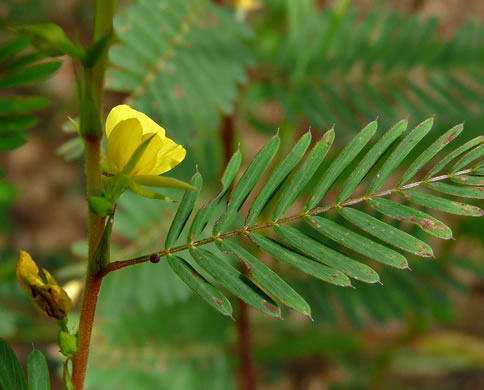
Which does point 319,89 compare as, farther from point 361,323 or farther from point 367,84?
point 361,323

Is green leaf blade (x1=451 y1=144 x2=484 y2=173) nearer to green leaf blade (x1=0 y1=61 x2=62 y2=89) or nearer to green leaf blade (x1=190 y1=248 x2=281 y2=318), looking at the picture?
green leaf blade (x1=190 y1=248 x2=281 y2=318)

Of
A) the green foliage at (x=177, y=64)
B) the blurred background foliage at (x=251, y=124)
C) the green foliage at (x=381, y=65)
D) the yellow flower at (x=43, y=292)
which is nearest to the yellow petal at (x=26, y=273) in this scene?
the yellow flower at (x=43, y=292)

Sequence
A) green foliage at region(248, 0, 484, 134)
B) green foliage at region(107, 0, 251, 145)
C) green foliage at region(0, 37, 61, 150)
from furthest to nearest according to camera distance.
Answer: green foliage at region(248, 0, 484, 134)
green foliage at region(107, 0, 251, 145)
green foliage at region(0, 37, 61, 150)

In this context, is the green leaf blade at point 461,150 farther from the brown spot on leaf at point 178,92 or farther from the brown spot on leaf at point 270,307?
the brown spot on leaf at point 178,92

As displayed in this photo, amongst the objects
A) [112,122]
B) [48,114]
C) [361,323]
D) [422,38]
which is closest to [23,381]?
[112,122]

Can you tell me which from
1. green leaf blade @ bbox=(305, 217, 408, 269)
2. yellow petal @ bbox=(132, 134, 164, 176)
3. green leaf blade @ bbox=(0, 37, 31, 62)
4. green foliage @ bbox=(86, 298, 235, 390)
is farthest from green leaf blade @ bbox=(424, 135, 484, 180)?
green foliage @ bbox=(86, 298, 235, 390)

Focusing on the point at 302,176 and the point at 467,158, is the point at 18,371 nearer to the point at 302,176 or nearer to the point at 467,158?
the point at 302,176
